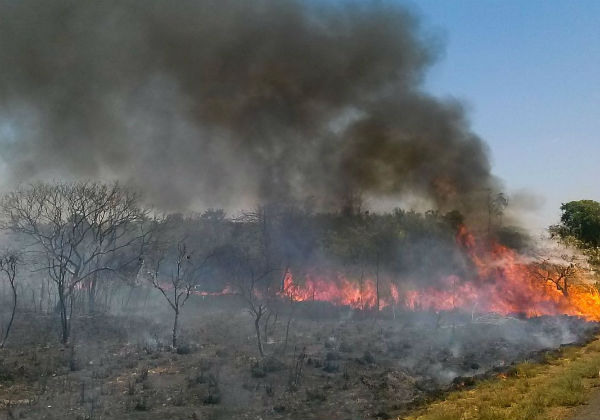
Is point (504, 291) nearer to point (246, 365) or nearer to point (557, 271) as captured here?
point (557, 271)

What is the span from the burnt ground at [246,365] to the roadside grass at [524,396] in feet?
4.74

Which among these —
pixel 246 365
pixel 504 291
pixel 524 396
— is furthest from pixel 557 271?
pixel 524 396

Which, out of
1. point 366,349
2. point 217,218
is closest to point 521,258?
point 366,349

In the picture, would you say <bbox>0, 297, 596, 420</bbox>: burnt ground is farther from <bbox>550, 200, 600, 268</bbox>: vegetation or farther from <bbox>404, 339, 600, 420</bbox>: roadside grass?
<bbox>550, 200, 600, 268</bbox>: vegetation

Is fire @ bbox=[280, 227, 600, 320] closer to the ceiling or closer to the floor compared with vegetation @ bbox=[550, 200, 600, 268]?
closer to the floor

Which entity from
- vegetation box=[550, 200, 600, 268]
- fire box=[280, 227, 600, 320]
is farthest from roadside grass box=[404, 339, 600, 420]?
vegetation box=[550, 200, 600, 268]

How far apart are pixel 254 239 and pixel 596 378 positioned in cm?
4166

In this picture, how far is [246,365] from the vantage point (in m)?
21.7

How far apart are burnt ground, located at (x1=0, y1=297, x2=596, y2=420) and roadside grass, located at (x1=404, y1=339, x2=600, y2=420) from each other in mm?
1445

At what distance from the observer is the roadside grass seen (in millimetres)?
12066

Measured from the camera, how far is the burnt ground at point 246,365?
16266 millimetres

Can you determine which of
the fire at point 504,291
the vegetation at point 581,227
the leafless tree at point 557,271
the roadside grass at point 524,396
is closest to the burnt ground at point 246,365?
the roadside grass at point 524,396

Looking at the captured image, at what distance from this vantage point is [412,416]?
14227 mm

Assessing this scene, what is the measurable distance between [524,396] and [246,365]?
11.9 m
